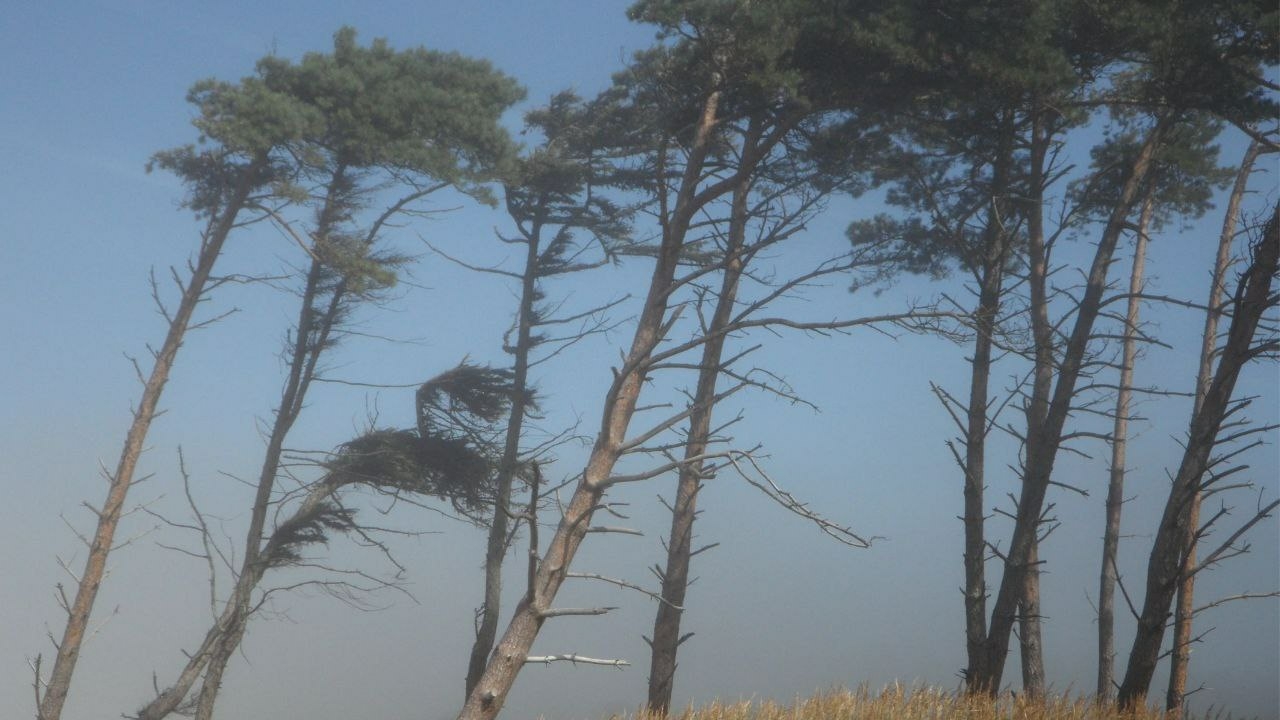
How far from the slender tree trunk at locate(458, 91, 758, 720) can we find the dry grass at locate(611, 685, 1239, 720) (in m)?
1.14

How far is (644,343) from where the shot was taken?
873 centimetres

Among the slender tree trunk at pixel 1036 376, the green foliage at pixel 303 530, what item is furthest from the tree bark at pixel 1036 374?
the green foliage at pixel 303 530

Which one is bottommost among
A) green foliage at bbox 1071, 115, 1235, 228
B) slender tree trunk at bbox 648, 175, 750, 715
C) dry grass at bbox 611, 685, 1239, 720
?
dry grass at bbox 611, 685, 1239, 720

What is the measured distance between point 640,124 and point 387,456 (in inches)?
254

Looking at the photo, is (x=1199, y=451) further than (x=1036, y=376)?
No

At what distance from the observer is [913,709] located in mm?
8672

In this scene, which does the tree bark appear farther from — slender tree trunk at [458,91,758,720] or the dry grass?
slender tree trunk at [458,91,758,720]

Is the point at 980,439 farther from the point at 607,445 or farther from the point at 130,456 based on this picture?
the point at 130,456

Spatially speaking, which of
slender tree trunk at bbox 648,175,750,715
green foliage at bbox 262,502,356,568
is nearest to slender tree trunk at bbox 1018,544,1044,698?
slender tree trunk at bbox 648,175,750,715

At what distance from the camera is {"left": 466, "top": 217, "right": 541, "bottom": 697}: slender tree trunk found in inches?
581

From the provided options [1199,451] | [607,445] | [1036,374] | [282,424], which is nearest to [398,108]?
[282,424]

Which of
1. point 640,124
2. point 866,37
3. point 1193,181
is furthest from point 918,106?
point 1193,181

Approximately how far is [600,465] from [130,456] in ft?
28.5

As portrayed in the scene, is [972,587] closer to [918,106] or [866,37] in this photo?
[918,106]
